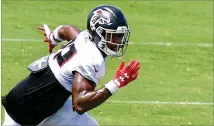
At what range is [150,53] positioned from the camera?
579 inches

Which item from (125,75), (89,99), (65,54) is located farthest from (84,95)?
(65,54)

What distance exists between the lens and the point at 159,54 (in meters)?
14.6

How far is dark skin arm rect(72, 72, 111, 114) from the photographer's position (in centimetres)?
692

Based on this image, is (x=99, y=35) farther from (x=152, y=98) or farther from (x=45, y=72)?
(x=152, y=98)

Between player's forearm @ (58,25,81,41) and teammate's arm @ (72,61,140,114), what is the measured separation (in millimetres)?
1246

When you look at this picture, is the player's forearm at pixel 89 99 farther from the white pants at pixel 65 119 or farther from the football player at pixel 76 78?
the white pants at pixel 65 119

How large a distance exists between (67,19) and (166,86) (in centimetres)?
513

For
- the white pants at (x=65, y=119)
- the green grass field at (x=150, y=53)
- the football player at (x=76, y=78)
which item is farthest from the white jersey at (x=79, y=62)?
the green grass field at (x=150, y=53)

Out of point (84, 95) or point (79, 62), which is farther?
point (79, 62)

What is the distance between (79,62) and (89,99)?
0.41 meters

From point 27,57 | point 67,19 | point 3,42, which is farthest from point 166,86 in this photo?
point 67,19

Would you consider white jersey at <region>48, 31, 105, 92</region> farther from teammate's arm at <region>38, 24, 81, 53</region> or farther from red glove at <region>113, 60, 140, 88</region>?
teammate's arm at <region>38, 24, 81, 53</region>

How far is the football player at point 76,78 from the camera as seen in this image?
6996 mm

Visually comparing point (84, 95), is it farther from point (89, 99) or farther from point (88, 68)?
point (88, 68)
